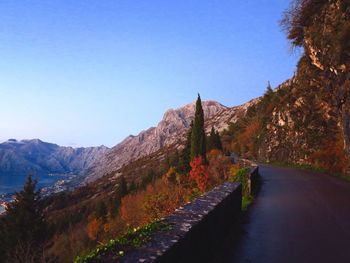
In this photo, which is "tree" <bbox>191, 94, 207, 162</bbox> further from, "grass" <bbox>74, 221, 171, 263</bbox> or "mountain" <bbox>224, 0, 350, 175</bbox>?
"grass" <bbox>74, 221, 171, 263</bbox>

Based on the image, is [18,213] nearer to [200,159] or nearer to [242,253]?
[200,159]

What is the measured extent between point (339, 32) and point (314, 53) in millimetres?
4957

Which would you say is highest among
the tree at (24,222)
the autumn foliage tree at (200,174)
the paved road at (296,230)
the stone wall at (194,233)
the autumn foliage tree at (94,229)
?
the stone wall at (194,233)

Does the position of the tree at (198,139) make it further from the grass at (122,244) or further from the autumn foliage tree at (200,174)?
the grass at (122,244)

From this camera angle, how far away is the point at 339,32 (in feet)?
81.0

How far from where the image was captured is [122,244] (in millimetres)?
4766

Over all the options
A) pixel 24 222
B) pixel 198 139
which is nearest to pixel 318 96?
pixel 198 139

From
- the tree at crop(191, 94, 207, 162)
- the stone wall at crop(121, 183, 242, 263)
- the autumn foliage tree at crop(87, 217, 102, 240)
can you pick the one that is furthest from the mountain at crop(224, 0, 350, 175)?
the autumn foliage tree at crop(87, 217, 102, 240)

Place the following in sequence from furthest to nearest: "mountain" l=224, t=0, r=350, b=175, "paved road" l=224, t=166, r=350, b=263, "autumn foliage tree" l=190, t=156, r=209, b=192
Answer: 1. "autumn foliage tree" l=190, t=156, r=209, b=192
2. "mountain" l=224, t=0, r=350, b=175
3. "paved road" l=224, t=166, r=350, b=263

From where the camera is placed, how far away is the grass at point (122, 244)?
4.16 metres

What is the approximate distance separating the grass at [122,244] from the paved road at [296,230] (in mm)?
2570

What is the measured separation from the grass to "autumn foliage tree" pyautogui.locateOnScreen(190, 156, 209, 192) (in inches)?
1139

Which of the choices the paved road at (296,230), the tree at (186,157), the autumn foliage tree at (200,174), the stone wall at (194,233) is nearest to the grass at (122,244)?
the stone wall at (194,233)

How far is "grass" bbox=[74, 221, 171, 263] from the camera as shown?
4164mm
